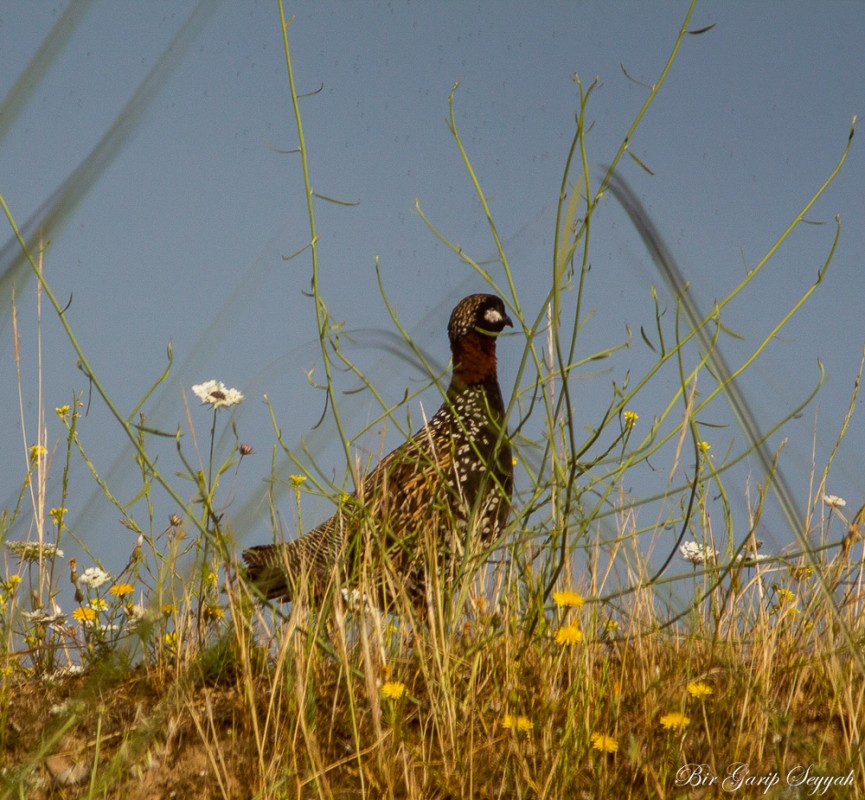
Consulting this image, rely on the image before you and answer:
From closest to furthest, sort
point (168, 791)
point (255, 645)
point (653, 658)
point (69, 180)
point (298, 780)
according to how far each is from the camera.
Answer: point (69, 180) < point (298, 780) < point (168, 791) < point (653, 658) < point (255, 645)

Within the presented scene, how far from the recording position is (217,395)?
3371 millimetres

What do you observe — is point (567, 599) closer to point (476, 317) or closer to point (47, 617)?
point (47, 617)

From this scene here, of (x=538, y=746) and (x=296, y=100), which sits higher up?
(x=296, y=100)

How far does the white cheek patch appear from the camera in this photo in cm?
521

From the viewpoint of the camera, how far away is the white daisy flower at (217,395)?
335cm

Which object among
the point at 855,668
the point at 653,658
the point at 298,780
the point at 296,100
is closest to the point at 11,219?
the point at 296,100

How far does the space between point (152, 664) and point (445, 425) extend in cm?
189

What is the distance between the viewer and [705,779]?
262 centimetres

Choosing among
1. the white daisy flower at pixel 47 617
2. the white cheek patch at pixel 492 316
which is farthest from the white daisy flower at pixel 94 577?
the white cheek patch at pixel 492 316

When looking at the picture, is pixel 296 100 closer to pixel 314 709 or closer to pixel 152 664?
pixel 314 709

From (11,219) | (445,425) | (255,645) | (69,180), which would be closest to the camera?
(69,180)

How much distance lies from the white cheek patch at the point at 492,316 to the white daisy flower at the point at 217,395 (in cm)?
209

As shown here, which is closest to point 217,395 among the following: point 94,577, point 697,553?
point 94,577

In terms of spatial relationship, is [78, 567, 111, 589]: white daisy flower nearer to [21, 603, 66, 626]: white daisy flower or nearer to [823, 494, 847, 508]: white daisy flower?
[21, 603, 66, 626]: white daisy flower
